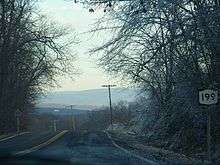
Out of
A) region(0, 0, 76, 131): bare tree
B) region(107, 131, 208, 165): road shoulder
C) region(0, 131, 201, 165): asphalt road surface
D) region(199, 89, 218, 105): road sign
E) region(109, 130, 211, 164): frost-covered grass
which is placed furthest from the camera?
region(0, 0, 76, 131): bare tree

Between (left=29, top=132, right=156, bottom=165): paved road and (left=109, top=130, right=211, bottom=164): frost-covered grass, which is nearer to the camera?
(left=29, top=132, right=156, bottom=165): paved road

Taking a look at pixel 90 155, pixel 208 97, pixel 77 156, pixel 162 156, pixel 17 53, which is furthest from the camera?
pixel 17 53

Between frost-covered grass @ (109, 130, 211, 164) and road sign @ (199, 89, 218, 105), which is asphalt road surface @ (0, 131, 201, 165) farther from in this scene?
road sign @ (199, 89, 218, 105)

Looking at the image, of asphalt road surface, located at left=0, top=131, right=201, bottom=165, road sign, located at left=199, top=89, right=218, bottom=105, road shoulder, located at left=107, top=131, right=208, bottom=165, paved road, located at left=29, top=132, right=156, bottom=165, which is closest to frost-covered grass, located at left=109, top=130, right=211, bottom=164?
road shoulder, located at left=107, top=131, right=208, bottom=165

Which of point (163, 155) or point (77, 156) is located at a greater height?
point (77, 156)

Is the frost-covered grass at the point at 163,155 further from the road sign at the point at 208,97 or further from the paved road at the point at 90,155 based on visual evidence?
the road sign at the point at 208,97

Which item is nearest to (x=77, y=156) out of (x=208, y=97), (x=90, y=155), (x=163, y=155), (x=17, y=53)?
(x=90, y=155)

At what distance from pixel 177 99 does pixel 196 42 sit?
6.32m

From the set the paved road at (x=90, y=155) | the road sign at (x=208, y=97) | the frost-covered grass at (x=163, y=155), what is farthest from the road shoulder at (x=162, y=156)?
the road sign at (x=208, y=97)

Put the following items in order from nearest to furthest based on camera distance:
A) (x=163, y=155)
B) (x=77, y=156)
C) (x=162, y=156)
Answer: (x=77, y=156)
(x=162, y=156)
(x=163, y=155)

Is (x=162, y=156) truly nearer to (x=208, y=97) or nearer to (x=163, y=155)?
(x=163, y=155)

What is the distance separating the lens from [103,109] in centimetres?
11125

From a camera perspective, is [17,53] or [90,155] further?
[17,53]

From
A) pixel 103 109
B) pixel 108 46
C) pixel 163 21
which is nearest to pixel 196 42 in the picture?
pixel 163 21
